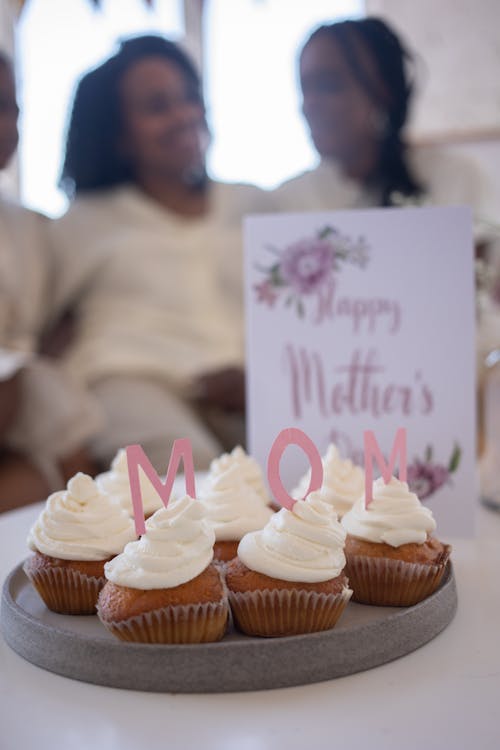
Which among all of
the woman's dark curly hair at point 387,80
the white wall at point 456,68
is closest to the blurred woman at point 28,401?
the woman's dark curly hair at point 387,80

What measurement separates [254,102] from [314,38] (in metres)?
0.74

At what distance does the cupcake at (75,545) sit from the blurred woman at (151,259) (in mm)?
1324

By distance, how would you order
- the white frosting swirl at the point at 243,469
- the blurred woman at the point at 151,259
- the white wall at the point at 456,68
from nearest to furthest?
1. the white frosting swirl at the point at 243,469
2. the blurred woman at the point at 151,259
3. the white wall at the point at 456,68

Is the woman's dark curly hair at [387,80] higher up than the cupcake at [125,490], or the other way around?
the woman's dark curly hair at [387,80]

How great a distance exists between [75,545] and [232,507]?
0.16 metres

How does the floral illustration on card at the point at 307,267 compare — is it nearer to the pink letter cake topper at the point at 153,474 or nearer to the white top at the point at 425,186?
the pink letter cake topper at the point at 153,474

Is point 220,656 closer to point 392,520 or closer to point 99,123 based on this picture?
point 392,520

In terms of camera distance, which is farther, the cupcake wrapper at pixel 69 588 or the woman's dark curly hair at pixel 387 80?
the woman's dark curly hair at pixel 387 80

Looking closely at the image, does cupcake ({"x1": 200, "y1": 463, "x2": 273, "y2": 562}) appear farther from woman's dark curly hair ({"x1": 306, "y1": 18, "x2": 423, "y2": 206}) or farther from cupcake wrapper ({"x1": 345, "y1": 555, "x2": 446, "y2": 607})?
woman's dark curly hair ({"x1": 306, "y1": 18, "x2": 423, "y2": 206})

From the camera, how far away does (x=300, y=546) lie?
629mm

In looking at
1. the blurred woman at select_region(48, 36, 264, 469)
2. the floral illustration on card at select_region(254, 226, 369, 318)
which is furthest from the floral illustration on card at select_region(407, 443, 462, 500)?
the blurred woman at select_region(48, 36, 264, 469)

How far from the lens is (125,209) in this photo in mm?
2463

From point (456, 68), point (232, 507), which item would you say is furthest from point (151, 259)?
point (456, 68)

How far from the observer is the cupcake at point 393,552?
68cm
